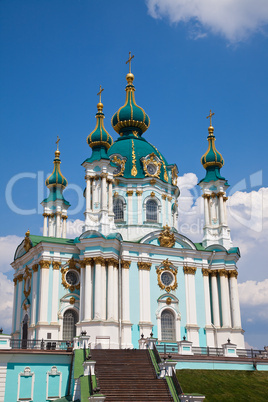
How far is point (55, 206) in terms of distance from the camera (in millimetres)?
40156

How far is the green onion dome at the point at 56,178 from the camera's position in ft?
132

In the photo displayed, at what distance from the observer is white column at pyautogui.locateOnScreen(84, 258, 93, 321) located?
3038cm

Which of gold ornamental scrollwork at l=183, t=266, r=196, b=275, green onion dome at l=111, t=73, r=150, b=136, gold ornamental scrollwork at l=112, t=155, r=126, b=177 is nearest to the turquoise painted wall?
gold ornamental scrollwork at l=183, t=266, r=196, b=275

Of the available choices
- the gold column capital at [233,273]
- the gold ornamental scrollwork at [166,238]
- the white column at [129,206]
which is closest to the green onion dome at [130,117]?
the white column at [129,206]

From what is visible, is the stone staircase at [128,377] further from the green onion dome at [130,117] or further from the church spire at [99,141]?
the green onion dome at [130,117]

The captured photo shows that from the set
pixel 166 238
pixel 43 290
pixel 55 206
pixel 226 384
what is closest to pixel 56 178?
pixel 55 206

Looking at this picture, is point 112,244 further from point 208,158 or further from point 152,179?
point 208,158

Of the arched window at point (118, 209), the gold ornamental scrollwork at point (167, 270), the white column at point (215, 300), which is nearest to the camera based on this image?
the gold ornamental scrollwork at point (167, 270)

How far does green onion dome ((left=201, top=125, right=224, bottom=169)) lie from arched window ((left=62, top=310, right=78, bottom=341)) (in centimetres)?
A: 1476

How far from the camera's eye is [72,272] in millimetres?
32875

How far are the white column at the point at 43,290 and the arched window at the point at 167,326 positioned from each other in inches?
290

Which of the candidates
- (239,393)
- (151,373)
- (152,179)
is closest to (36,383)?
(151,373)

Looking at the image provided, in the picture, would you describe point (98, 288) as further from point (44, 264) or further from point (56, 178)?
point (56, 178)

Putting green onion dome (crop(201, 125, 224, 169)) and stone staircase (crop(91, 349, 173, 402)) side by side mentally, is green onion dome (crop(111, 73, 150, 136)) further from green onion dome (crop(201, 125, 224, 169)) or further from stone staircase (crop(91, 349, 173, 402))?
stone staircase (crop(91, 349, 173, 402))
